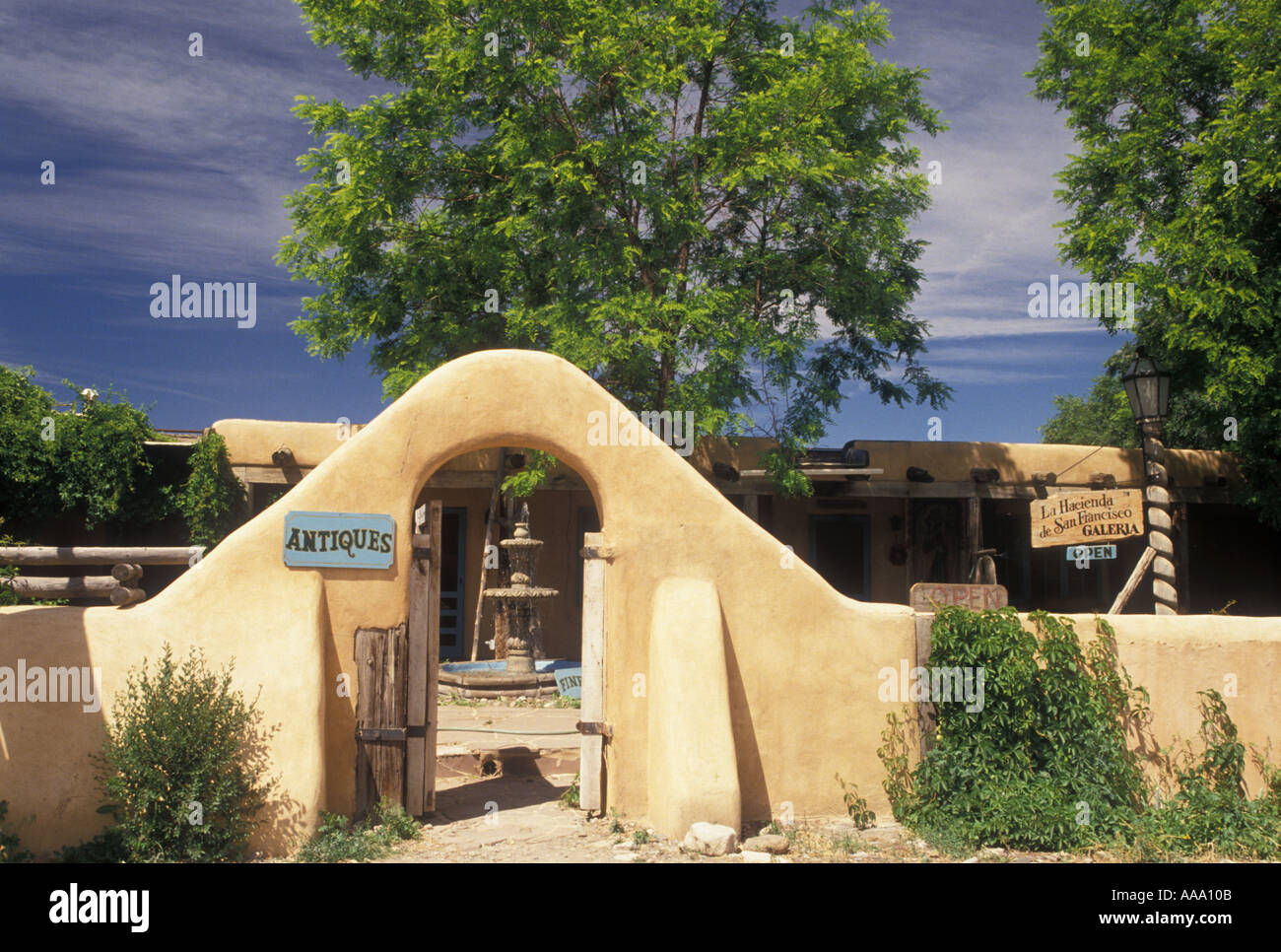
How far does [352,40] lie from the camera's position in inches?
596

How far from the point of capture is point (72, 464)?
14289mm

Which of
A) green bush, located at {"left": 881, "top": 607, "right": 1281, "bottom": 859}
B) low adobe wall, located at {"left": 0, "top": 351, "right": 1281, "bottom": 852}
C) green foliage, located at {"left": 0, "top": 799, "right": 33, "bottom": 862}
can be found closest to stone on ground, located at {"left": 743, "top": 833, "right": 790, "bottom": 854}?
low adobe wall, located at {"left": 0, "top": 351, "right": 1281, "bottom": 852}

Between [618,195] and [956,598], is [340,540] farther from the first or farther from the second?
[618,195]

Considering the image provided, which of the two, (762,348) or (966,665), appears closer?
(966,665)

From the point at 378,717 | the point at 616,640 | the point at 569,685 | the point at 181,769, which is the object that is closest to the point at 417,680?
the point at 378,717

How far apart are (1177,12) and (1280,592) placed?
1091cm

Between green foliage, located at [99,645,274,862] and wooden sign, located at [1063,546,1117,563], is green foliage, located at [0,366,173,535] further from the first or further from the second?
wooden sign, located at [1063,546,1117,563]

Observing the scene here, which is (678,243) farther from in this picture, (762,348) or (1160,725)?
(1160,725)

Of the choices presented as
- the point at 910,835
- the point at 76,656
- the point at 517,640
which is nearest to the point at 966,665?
the point at 910,835

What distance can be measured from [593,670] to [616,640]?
12.2 inches

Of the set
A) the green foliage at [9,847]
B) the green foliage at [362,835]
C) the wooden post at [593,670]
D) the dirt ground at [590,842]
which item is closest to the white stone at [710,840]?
the dirt ground at [590,842]

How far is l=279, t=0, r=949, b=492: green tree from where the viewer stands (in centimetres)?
→ 1341

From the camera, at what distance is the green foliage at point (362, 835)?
644cm

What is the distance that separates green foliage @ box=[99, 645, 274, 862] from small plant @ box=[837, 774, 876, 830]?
4.41 metres
